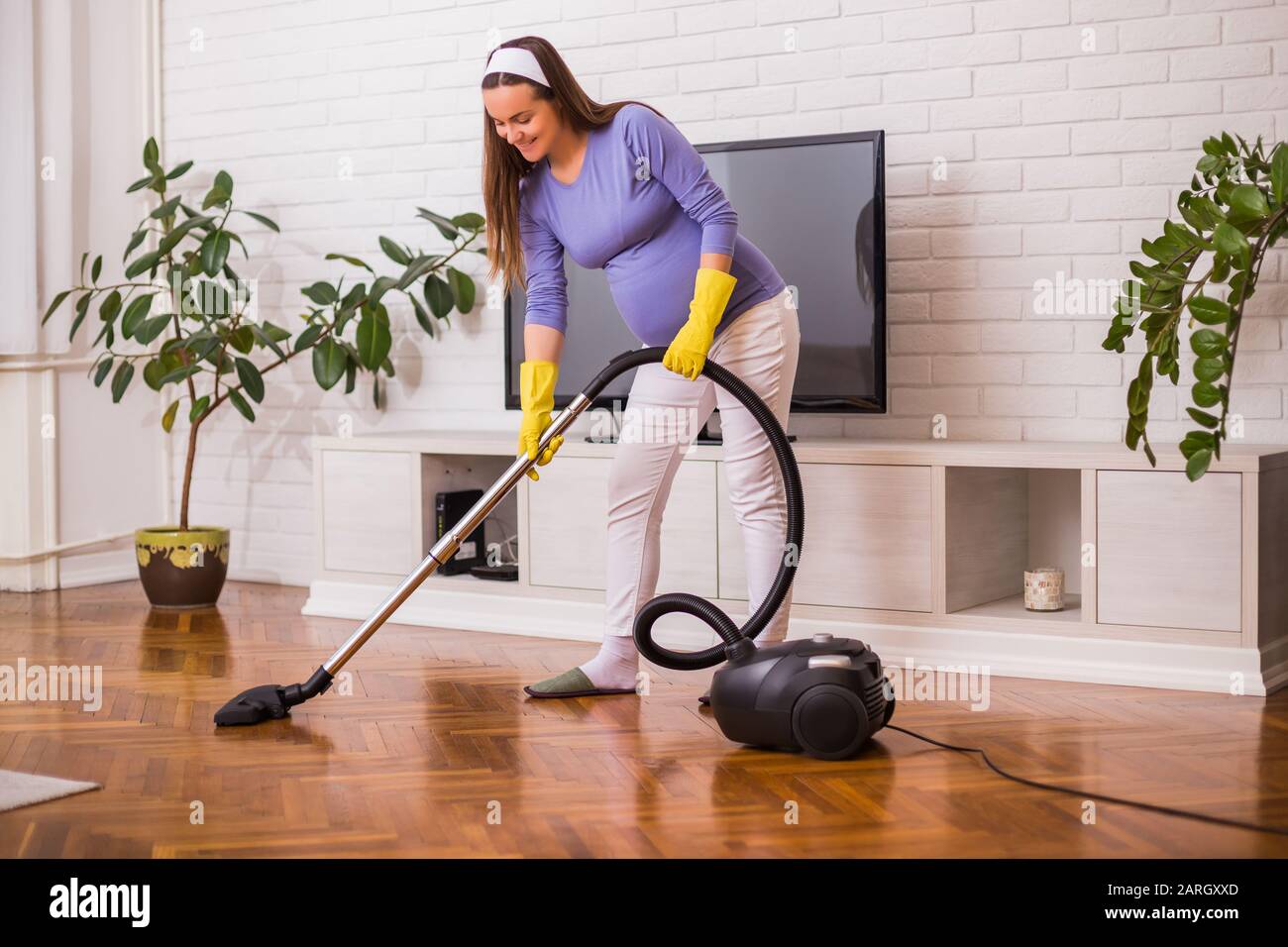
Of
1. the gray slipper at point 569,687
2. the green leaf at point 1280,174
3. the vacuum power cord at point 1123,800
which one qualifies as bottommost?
the vacuum power cord at point 1123,800

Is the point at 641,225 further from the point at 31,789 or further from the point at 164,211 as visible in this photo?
the point at 164,211

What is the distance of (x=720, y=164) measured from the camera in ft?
12.2

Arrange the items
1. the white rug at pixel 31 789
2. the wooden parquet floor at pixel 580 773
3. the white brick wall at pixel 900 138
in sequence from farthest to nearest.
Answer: the white brick wall at pixel 900 138 → the white rug at pixel 31 789 → the wooden parquet floor at pixel 580 773

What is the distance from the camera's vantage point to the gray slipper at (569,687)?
299cm

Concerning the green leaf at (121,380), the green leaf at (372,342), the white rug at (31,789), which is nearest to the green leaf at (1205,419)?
the white rug at (31,789)

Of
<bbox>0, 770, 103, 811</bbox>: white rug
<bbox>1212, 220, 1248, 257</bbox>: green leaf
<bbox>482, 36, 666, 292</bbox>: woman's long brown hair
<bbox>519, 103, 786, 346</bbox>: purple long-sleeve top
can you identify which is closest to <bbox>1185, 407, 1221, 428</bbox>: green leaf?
<bbox>1212, 220, 1248, 257</bbox>: green leaf

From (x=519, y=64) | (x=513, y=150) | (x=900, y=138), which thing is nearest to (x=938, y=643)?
(x=900, y=138)

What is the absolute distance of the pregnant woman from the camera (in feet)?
8.77

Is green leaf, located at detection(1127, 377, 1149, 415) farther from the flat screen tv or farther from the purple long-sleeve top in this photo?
the flat screen tv

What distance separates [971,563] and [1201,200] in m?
1.01

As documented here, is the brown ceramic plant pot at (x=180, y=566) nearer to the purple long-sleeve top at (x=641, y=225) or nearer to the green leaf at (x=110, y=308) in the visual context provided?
the green leaf at (x=110, y=308)

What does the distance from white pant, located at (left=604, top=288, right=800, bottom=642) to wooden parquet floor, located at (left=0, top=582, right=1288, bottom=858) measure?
0.31 m
